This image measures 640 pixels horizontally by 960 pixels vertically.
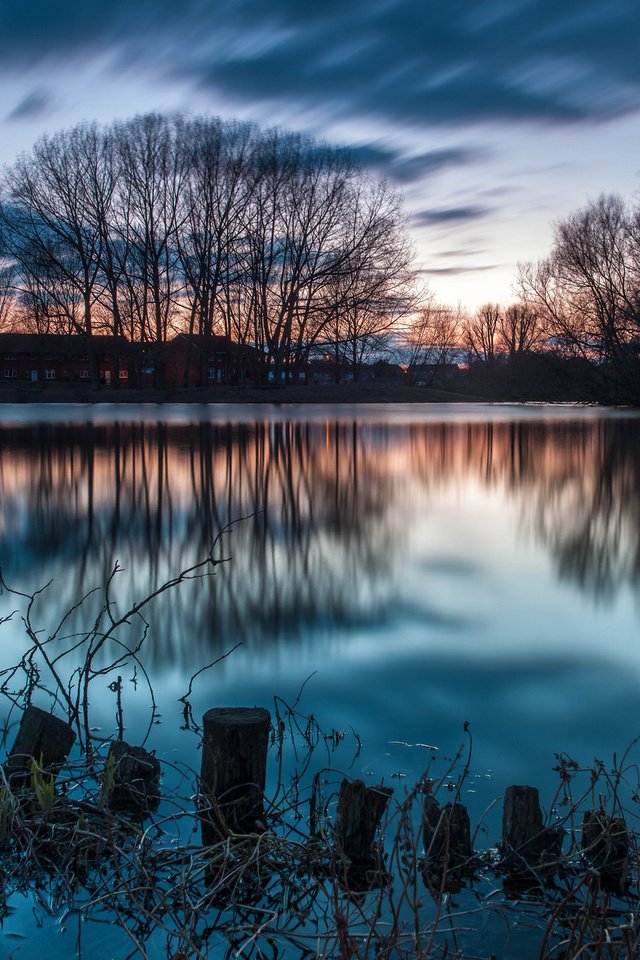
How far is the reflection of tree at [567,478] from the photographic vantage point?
802cm

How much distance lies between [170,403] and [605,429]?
30728 mm

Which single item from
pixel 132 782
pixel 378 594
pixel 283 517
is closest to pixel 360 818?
pixel 132 782

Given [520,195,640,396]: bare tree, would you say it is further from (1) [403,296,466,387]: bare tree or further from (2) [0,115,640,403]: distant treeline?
(1) [403,296,466,387]: bare tree

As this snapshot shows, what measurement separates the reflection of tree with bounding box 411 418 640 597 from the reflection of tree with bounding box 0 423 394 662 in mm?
1800

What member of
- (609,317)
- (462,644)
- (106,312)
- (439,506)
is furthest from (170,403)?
(462,644)

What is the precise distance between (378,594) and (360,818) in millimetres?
3750

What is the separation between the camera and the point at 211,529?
370 inches

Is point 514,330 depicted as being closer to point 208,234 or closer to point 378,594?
point 208,234

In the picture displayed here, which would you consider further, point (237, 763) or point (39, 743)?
point (39, 743)

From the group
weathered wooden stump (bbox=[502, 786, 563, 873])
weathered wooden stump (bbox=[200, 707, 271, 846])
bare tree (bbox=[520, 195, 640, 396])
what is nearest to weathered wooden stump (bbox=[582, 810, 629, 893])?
weathered wooden stump (bbox=[502, 786, 563, 873])

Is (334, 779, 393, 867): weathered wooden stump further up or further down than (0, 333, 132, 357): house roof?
further down

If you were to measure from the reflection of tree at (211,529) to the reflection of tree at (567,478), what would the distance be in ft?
5.91

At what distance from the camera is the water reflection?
6156mm

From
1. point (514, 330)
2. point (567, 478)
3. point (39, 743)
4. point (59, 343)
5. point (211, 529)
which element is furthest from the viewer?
point (514, 330)
